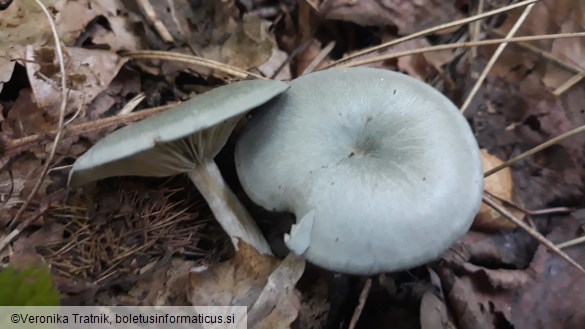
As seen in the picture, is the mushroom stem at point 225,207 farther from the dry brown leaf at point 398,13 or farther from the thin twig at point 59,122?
the dry brown leaf at point 398,13

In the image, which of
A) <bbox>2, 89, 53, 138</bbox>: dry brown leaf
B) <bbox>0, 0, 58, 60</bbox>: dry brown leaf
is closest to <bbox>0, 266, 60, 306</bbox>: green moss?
<bbox>2, 89, 53, 138</bbox>: dry brown leaf

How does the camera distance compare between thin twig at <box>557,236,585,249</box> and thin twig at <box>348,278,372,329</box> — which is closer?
thin twig at <box>348,278,372,329</box>

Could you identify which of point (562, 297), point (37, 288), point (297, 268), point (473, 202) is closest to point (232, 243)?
point (297, 268)

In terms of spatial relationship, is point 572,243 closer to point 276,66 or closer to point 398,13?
point 398,13

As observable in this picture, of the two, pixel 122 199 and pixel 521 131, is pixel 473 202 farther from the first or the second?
pixel 122 199

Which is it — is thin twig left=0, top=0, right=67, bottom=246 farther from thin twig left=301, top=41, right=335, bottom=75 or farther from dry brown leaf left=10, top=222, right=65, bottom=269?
thin twig left=301, top=41, right=335, bottom=75

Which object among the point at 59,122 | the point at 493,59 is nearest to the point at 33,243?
the point at 59,122

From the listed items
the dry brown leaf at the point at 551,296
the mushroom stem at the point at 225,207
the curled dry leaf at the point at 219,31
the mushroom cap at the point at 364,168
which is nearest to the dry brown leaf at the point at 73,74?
the curled dry leaf at the point at 219,31
